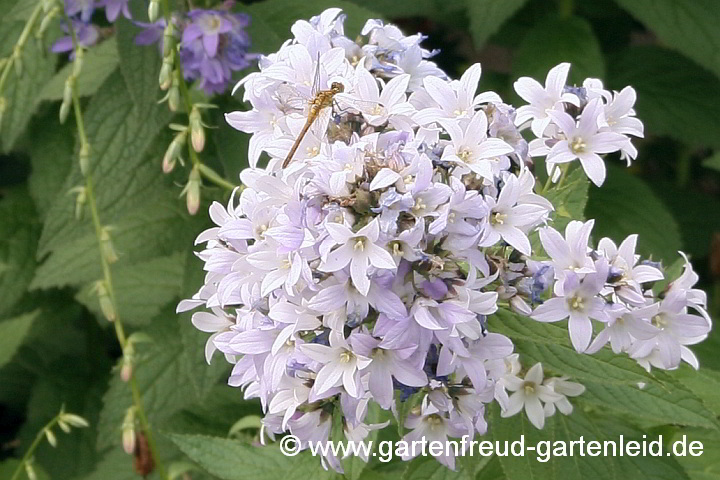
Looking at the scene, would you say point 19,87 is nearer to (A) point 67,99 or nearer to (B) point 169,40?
(A) point 67,99

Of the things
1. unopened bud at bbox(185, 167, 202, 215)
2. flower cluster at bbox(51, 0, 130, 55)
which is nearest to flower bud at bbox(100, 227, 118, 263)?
unopened bud at bbox(185, 167, 202, 215)

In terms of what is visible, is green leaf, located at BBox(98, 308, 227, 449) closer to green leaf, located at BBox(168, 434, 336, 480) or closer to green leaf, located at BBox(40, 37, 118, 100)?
green leaf, located at BBox(168, 434, 336, 480)

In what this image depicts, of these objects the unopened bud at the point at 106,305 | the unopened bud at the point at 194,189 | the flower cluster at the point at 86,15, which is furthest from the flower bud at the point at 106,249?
the flower cluster at the point at 86,15

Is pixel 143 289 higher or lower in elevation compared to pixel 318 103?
lower

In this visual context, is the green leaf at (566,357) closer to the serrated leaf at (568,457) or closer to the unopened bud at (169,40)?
the serrated leaf at (568,457)

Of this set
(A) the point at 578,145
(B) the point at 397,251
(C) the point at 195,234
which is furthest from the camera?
(C) the point at 195,234

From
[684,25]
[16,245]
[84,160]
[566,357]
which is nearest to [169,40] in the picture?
[84,160]

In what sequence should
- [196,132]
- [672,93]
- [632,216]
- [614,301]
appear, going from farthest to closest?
[672,93]
[632,216]
[196,132]
[614,301]
